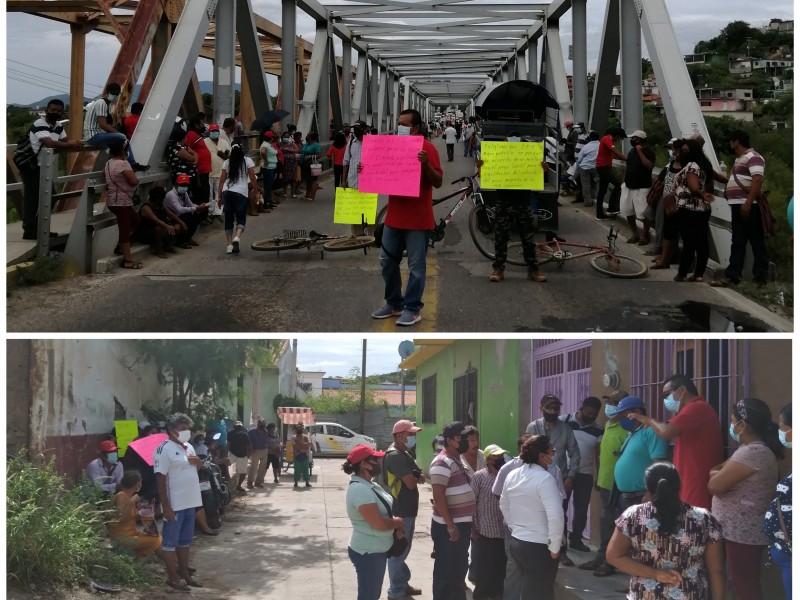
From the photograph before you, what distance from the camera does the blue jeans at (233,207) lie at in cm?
1248

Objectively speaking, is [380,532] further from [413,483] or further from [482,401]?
[482,401]

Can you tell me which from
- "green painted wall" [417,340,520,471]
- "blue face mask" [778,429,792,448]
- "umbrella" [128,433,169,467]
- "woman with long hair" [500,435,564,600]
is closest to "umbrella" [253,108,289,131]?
"green painted wall" [417,340,520,471]

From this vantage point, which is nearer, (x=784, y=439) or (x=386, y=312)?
(x=784, y=439)

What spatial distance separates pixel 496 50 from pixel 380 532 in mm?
35851

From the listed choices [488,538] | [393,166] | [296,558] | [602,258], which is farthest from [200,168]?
[488,538]

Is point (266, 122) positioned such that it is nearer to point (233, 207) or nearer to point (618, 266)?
point (233, 207)

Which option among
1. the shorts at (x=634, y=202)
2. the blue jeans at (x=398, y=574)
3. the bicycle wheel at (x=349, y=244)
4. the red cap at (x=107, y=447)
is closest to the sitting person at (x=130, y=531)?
the red cap at (x=107, y=447)

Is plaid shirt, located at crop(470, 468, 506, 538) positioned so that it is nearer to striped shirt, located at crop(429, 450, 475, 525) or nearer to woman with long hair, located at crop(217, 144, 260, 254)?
striped shirt, located at crop(429, 450, 475, 525)

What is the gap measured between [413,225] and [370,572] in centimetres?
305

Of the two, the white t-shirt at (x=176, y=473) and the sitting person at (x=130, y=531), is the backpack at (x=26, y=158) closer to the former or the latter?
the sitting person at (x=130, y=531)

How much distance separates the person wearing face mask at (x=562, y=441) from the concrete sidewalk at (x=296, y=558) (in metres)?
0.65

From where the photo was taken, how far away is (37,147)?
38.2 ft

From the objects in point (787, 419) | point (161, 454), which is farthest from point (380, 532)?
point (787, 419)

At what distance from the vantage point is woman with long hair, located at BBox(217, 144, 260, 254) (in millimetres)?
12375
